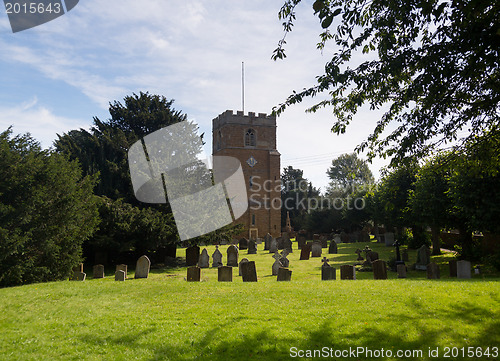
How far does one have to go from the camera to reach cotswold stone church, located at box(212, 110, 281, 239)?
4675 cm

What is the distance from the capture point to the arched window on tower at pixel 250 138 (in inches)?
1892

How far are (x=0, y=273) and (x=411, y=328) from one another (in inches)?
483

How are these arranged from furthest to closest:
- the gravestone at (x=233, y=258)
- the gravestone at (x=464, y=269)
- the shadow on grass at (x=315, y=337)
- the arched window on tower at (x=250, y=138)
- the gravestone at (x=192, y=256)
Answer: the arched window on tower at (x=250, y=138)
the gravestone at (x=192, y=256)
the gravestone at (x=233, y=258)
the gravestone at (x=464, y=269)
the shadow on grass at (x=315, y=337)

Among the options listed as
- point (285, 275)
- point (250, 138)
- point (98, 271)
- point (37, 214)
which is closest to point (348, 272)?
point (285, 275)

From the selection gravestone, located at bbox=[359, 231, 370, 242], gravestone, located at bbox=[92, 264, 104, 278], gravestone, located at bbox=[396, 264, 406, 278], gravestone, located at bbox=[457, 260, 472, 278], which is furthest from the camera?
gravestone, located at bbox=[359, 231, 370, 242]

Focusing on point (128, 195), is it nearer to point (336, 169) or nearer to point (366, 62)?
point (366, 62)

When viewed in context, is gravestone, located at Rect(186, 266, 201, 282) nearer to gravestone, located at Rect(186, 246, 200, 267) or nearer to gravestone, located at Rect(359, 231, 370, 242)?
gravestone, located at Rect(186, 246, 200, 267)

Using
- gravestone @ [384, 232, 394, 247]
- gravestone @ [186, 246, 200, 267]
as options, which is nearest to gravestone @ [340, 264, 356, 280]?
gravestone @ [186, 246, 200, 267]

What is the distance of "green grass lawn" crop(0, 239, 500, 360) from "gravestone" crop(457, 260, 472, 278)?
11.5ft

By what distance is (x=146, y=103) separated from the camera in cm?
2602

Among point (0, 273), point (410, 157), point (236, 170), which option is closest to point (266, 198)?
point (236, 170)
